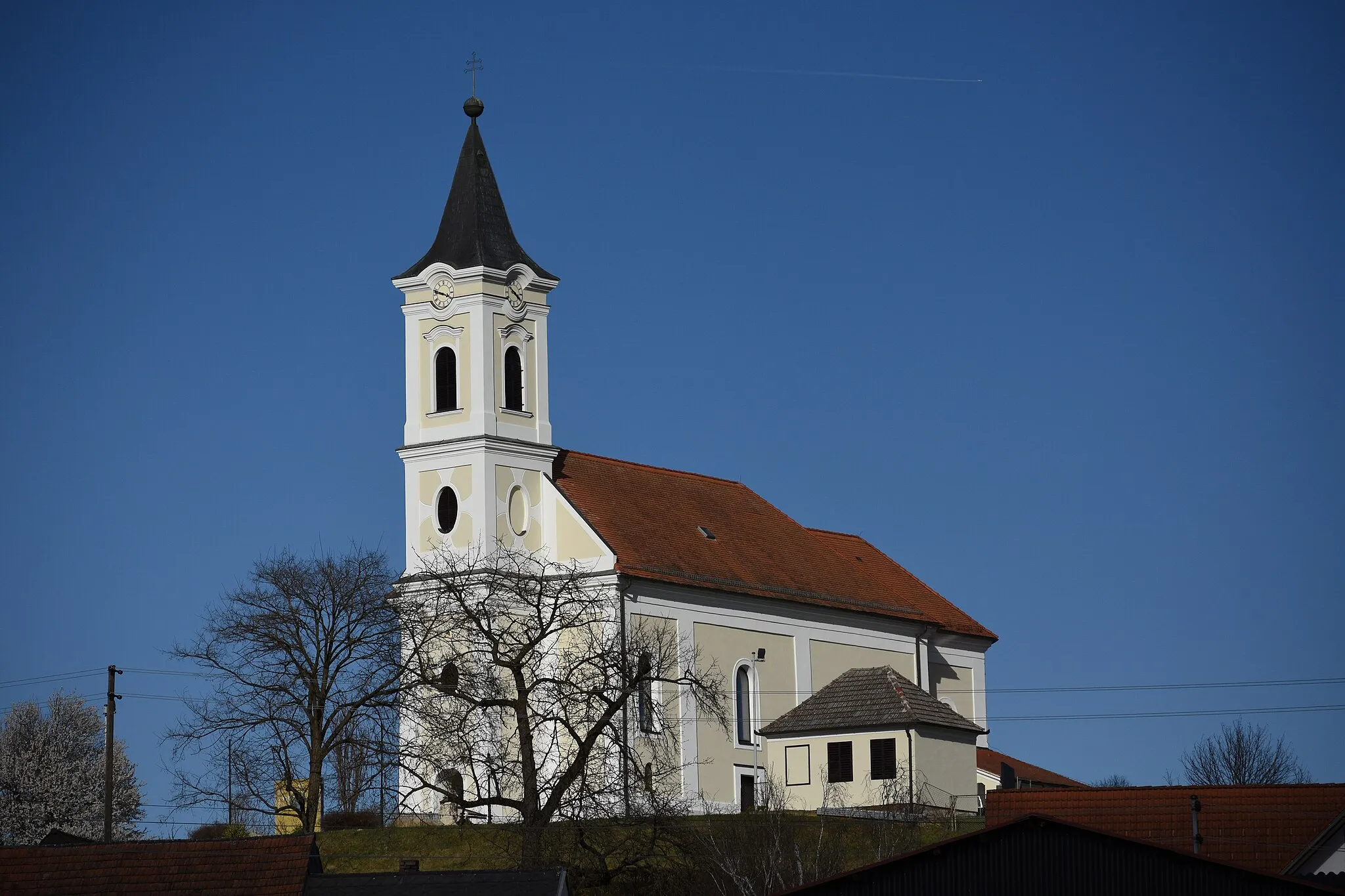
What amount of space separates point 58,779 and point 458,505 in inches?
1075

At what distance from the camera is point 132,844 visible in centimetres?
4519

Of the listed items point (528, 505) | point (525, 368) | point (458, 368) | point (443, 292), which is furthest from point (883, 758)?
point (443, 292)

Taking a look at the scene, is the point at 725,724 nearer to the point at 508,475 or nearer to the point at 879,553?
the point at 508,475

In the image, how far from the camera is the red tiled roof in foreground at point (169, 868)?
4359 cm

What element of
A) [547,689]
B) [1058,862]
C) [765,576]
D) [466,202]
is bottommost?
[1058,862]

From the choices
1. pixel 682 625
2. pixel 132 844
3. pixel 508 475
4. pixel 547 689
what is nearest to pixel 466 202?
pixel 508 475

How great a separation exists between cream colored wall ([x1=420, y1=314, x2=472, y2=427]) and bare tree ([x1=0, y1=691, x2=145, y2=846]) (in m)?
18.3

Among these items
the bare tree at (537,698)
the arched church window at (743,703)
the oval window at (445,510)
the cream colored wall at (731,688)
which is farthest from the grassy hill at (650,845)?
the oval window at (445,510)

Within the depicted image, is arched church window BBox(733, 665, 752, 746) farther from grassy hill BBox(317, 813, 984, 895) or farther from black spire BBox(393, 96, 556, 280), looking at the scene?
black spire BBox(393, 96, 556, 280)

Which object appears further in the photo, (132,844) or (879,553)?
(879,553)

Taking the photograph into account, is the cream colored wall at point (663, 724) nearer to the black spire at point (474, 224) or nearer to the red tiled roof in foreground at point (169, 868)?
the black spire at point (474, 224)

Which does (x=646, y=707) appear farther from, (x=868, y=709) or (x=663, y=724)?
(x=868, y=709)

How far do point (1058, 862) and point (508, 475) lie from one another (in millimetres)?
30259

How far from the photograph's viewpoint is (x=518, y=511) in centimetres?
6600
